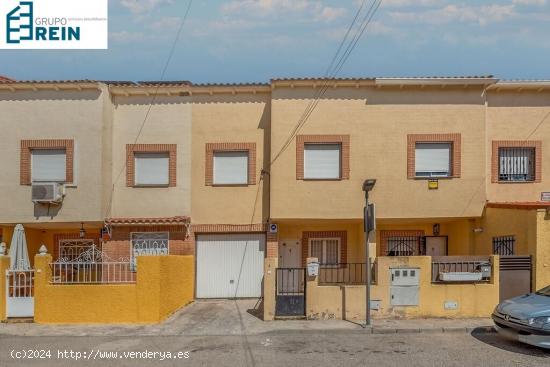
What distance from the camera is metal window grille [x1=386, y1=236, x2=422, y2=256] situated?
19.8 metres

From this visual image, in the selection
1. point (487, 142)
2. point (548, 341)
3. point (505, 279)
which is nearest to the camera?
point (548, 341)

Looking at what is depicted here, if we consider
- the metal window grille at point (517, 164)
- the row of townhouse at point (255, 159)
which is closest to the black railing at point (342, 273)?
the row of townhouse at point (255, 159)

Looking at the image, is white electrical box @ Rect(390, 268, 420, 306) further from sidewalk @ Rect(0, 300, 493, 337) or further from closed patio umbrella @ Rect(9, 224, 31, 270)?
closed patio umbrella @ Rect(9, 224, 31, 270)

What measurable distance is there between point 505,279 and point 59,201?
40.1 ft

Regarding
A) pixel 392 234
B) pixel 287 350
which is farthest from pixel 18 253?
pixel 392 234

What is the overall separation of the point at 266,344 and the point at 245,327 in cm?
182

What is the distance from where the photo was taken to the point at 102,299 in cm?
1412

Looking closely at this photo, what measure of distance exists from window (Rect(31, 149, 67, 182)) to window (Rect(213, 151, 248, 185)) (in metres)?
4.47

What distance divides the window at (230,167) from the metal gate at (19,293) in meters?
6.18

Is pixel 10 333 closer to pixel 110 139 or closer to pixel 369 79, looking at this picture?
pixel 110 139

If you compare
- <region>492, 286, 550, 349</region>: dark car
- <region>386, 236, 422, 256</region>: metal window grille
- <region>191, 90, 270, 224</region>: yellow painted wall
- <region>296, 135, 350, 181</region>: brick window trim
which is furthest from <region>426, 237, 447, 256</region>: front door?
<region>492, 286, 550, 349</region>: dark car

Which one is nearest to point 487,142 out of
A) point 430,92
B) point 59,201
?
point 430,92

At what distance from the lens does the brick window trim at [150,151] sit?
1839 cm

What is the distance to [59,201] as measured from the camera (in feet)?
58.0
